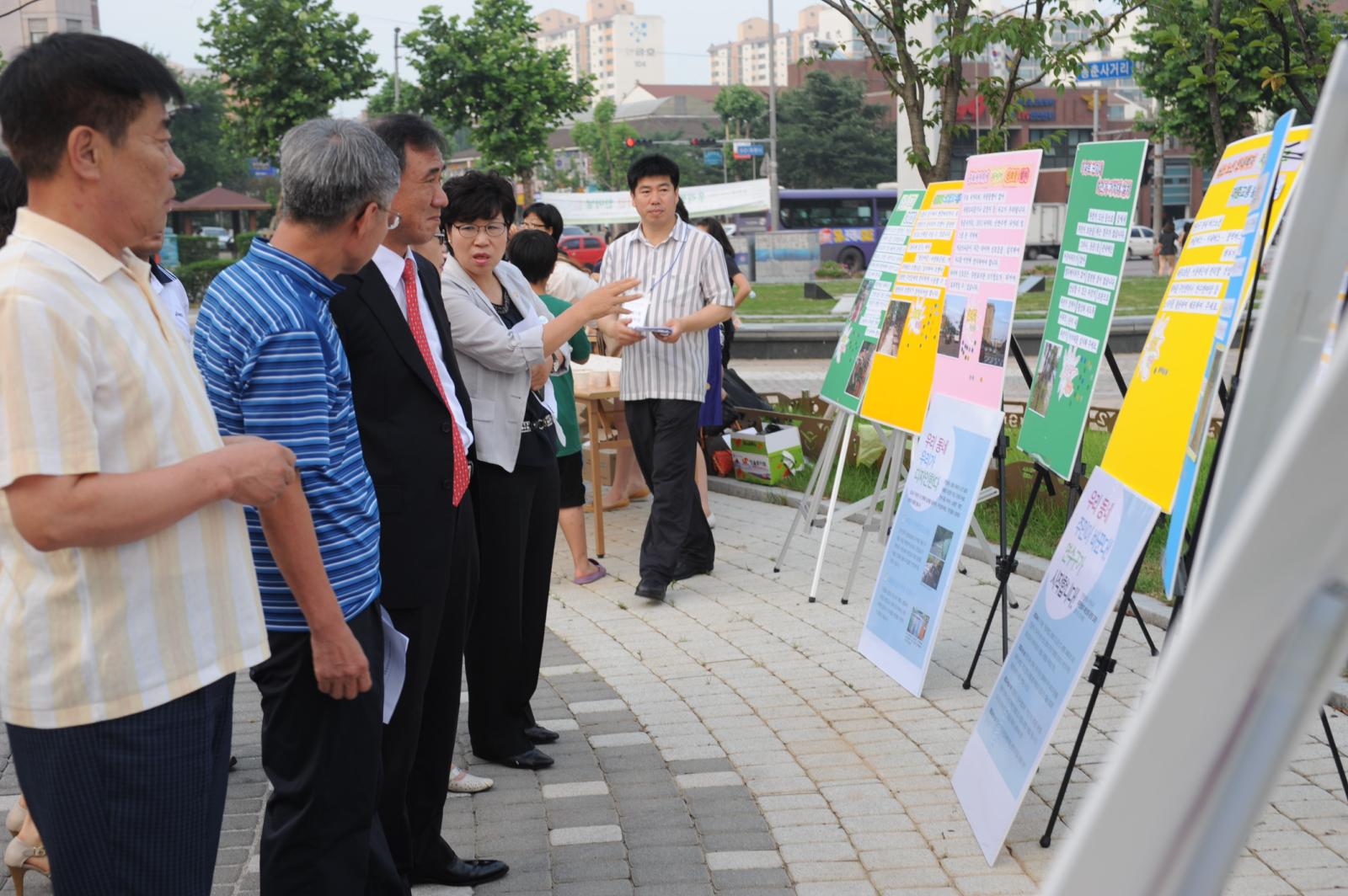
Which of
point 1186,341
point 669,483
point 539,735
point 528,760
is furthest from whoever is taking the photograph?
point 669,483

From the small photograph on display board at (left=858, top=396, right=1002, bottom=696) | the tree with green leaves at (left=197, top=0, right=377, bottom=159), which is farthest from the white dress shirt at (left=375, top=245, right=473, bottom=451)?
the tree with green leaves at (left=197, top=0, right=377, bottom=159)

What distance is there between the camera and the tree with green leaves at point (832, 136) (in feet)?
262

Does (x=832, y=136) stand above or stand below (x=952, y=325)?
below

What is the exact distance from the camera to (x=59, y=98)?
6.39 feet

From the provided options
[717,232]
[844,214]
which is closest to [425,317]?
[717,232]

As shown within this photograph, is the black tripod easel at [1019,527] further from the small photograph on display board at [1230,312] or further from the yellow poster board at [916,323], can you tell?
the small photograph on display board at [1230,312]

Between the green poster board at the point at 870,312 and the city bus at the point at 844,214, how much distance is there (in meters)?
41.6

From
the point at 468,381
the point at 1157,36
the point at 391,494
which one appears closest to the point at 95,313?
the point at 391,494

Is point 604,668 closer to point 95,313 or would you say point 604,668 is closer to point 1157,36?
point 1157,36

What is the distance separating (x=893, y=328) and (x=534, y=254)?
174 cm

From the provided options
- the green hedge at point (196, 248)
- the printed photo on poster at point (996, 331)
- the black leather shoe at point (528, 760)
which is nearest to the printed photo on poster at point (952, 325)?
the printed photo on poster at point (996, 331)

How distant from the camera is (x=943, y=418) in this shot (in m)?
5.69

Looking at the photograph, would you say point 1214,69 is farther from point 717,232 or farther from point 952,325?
point 717,232

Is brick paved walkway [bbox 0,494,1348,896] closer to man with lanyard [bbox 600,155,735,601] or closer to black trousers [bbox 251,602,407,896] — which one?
man with lanyard [bbox 600,155,735,601]
